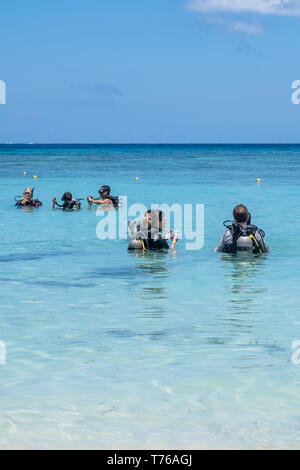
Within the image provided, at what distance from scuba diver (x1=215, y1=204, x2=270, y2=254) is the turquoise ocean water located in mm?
290

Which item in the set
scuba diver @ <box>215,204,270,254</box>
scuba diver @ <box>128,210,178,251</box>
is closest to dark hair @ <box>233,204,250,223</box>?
scuba diver @ <box>215,204,270,254</box>

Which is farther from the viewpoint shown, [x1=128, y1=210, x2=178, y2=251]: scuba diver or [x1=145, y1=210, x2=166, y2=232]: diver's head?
[x1=128, y1=210, x2=178, y2=251]: scuba diver

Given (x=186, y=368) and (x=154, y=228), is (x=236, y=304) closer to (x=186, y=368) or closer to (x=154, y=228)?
(x=186, y=368)

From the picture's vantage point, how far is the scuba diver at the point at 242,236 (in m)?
15.0

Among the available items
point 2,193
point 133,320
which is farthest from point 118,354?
point 2,193

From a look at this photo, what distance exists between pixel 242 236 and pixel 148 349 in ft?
23.1

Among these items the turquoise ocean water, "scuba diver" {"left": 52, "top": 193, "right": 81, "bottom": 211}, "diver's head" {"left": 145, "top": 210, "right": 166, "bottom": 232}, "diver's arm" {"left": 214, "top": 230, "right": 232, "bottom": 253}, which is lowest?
the turquoise ocean water

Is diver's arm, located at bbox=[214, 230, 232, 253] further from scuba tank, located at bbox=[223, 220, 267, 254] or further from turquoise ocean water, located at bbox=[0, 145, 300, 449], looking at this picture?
turquoise ocean water, located at bbox=[0, 145, 300, 449]

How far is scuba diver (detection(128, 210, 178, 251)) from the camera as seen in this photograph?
50.7 ft

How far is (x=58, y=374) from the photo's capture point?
768 cm

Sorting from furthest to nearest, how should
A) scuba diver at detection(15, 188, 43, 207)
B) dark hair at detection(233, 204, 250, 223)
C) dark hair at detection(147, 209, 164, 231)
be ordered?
scuba diver at detection(15, 188, 43, 207) < dark hair at detection(147, 209, 164, 231) < dark hair at detection(233, 204, 250, 223)

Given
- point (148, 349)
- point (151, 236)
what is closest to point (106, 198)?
point (151, 236)

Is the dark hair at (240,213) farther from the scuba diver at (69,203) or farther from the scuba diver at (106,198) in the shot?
the scuba diver at (69,203)

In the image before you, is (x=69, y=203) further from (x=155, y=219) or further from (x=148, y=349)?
(x=148, y=349)
